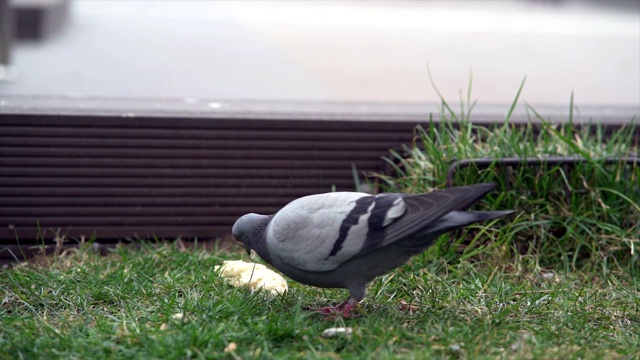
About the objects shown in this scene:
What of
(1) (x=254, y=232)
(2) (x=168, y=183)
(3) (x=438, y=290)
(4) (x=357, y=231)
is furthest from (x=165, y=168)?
(4) (x=357, y=231)

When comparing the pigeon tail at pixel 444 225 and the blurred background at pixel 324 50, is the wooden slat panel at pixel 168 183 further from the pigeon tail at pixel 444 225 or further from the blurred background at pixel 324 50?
the pigeon tail at pixel 444 225

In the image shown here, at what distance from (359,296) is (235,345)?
0.59m

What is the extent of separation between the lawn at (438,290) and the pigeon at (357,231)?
0.16 meters

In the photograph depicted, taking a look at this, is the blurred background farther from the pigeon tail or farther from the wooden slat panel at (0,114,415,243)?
the pigeon tail

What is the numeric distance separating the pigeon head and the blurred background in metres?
1.92

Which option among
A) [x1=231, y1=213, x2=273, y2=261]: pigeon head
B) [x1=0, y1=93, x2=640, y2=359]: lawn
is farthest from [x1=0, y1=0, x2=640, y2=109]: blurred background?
[x1=231, y1=213, x2=273, y2=261]: pigeon head

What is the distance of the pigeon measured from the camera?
9.62ft

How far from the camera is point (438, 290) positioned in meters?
3.58

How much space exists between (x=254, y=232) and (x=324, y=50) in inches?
98.7

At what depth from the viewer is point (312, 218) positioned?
3.05 metres

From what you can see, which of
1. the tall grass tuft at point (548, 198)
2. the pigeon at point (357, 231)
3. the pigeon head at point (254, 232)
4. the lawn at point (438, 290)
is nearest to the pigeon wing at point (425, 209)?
the pigeon at point (357, 231)

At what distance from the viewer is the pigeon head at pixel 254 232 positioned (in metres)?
3.25

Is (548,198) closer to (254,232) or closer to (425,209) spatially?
(425,209)

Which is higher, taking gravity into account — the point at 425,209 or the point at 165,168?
the point at 425,209
